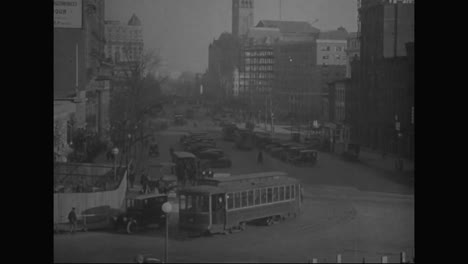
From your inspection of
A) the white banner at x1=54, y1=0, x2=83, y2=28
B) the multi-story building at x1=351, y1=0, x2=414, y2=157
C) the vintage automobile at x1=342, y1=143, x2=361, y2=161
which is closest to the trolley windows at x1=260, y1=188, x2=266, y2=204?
the vintage automobile at x1=342, y1=143, x2=361, y2=161

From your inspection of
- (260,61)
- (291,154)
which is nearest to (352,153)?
(291,154)

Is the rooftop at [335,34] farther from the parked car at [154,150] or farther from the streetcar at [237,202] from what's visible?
the parked car at [154,150]

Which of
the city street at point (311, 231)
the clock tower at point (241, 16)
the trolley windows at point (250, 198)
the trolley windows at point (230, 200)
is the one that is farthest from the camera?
the clock tower at point (241, 16)

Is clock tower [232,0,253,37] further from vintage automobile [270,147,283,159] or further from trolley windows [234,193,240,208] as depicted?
trolley windows [234,193,240,208]

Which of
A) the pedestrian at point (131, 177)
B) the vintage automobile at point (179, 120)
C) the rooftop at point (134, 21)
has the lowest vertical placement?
the pedestrian at point (131, 177)

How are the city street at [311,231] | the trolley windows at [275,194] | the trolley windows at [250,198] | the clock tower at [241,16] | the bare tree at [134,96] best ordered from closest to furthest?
the city street at [311,231]
the trolley windows at [250,198]
the trolley windows at [275,194]
the bare tree at [134,96]
the clock tower at [241,16]

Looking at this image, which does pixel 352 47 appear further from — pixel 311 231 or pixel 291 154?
pixel 311 231

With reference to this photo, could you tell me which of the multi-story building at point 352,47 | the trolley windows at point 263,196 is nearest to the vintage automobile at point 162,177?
the trolley windows at point 263,196
